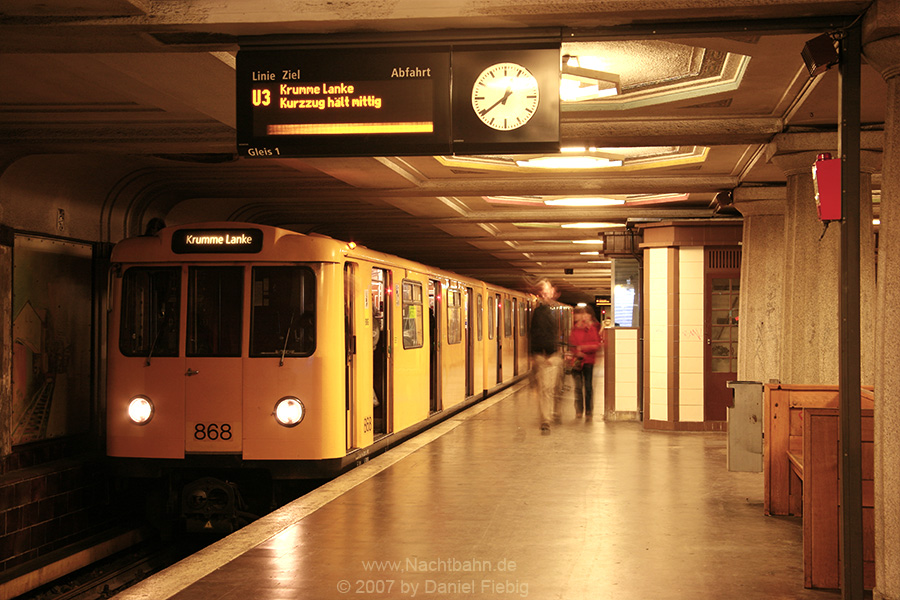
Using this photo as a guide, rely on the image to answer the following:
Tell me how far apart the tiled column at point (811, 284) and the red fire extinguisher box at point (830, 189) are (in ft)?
10.7

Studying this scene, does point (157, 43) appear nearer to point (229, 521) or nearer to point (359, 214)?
point (229, 521)

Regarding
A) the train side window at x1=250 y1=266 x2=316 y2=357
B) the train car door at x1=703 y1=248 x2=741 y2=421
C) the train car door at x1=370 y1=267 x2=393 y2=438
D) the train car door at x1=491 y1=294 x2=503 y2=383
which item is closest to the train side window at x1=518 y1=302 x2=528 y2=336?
the train car door at x1=491 y1=294 x2=503 y2=383

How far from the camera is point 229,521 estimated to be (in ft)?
25.0

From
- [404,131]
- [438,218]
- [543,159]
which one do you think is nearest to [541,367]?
[438,218]

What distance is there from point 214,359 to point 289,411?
0.84m

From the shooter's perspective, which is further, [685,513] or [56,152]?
[56,152]

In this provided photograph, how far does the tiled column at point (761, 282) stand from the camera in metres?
10.3

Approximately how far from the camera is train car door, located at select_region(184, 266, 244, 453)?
24.9 ft

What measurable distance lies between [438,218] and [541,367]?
310 cm

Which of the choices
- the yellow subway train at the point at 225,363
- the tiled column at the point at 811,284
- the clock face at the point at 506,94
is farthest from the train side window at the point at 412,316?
the clock face at the point at 506,94

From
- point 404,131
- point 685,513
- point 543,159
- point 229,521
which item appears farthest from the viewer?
point 543,159

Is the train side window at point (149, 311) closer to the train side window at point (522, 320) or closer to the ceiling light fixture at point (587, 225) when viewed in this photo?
the ceiling light fixture at point (587, 225)

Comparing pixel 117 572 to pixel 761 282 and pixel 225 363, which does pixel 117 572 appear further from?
pixel 761 282

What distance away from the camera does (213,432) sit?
7.58m
